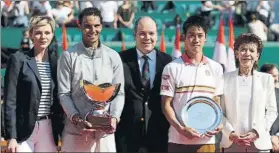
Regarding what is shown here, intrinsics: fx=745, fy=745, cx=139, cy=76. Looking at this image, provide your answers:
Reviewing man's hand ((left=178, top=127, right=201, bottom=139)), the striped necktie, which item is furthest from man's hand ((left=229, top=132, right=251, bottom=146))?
the striped necktie

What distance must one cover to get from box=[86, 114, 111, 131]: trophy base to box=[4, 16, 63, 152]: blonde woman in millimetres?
271

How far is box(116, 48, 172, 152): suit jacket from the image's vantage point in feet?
17.5

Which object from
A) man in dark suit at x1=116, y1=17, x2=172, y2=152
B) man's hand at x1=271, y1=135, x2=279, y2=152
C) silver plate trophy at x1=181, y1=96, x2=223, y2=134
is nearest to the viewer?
silver plate trophy at x1=181, y1=96, x2=223, y2=134

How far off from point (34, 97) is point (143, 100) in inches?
30.5

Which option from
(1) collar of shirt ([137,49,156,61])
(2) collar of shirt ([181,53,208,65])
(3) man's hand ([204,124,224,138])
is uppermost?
(1) collar of shirt ([137,49,156,61])

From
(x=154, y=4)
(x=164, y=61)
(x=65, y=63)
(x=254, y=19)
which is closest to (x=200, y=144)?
(x=164, y=61)

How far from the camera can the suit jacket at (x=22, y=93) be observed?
16.9 ft

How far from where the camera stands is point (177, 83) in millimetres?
5191

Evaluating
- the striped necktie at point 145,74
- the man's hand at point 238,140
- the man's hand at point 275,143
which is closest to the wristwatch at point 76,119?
the striped necktie at point 145,74

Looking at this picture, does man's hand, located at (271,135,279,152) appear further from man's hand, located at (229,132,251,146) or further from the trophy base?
the trophy base

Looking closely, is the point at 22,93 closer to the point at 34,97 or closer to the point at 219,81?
the point at 34,97

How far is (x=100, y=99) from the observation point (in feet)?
16.7

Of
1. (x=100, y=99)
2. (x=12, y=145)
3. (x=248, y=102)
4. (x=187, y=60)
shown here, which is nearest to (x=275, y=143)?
(x=248, y=102)

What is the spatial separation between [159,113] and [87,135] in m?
0.55
